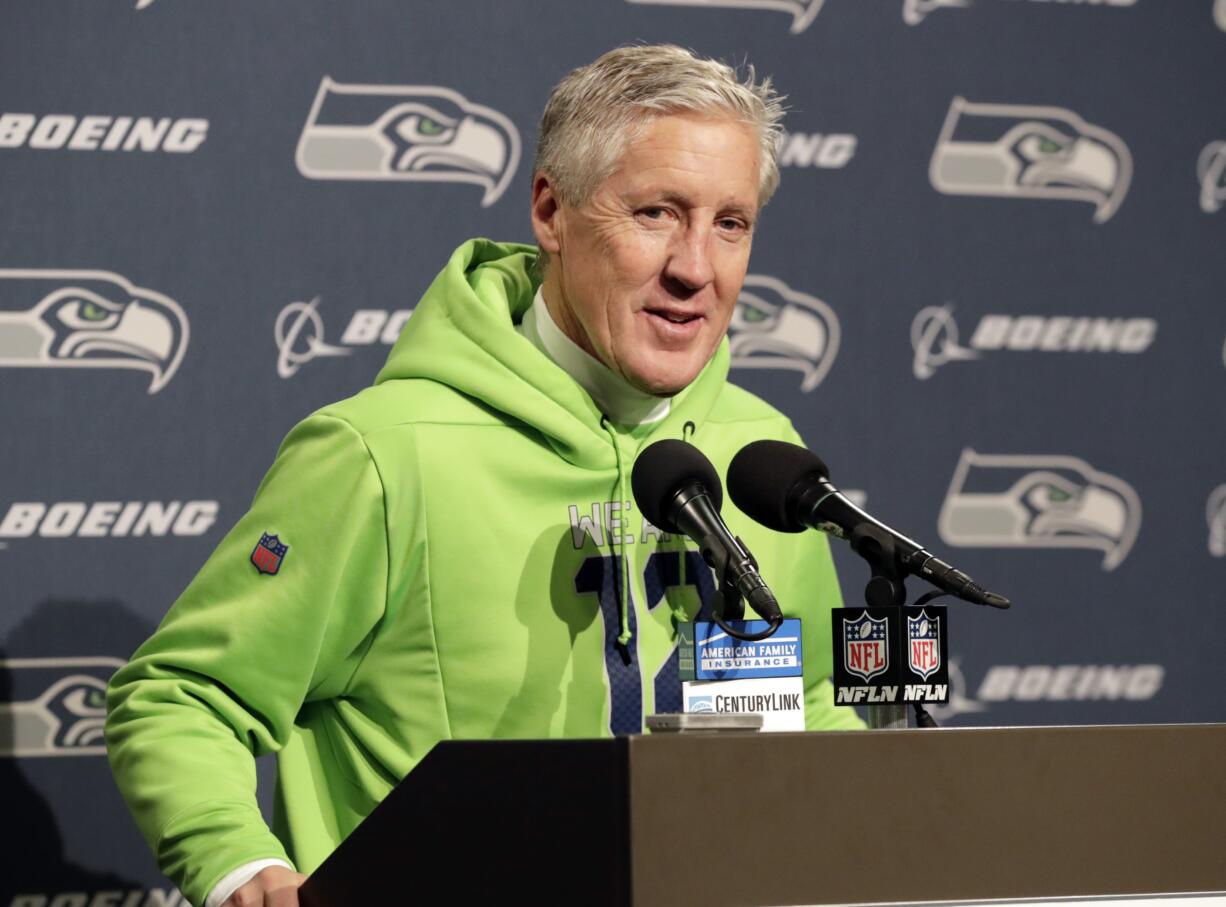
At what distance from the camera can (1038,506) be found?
2.92 m

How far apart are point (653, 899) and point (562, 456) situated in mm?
974

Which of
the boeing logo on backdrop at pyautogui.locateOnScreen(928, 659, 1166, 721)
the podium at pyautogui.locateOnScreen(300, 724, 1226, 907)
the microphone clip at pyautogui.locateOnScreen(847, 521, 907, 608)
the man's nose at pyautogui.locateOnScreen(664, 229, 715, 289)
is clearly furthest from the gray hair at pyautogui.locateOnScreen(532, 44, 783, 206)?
the boeing logo on backdrop at pyautogui.locateOnScreen(928, 659, 1166, 721)

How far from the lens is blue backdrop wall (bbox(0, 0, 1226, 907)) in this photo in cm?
251

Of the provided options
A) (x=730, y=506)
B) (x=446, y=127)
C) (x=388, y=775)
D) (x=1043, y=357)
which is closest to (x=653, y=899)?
(x=388, y=775)

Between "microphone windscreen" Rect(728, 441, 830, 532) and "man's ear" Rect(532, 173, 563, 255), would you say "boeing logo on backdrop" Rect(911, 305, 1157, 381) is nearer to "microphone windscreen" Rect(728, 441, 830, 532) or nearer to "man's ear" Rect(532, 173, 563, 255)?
"man's ear" Rect(532, 173, 563, 255)

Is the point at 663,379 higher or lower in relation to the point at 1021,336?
lower

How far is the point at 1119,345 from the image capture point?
9.79 feet

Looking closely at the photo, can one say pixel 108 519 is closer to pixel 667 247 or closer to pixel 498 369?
pixel 498 369

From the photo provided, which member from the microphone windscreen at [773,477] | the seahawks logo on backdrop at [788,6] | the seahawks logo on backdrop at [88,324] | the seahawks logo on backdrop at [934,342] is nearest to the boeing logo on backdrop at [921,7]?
the seahawks logo on backdrop at [788,6]

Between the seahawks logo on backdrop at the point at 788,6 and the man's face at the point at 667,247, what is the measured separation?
982mm

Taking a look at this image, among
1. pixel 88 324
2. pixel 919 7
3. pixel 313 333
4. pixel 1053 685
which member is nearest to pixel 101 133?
pixel 88 324

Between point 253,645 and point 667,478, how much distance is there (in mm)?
532

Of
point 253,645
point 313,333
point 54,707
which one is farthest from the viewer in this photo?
point 313,333

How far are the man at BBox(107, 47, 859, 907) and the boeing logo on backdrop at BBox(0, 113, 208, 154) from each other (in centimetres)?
78
